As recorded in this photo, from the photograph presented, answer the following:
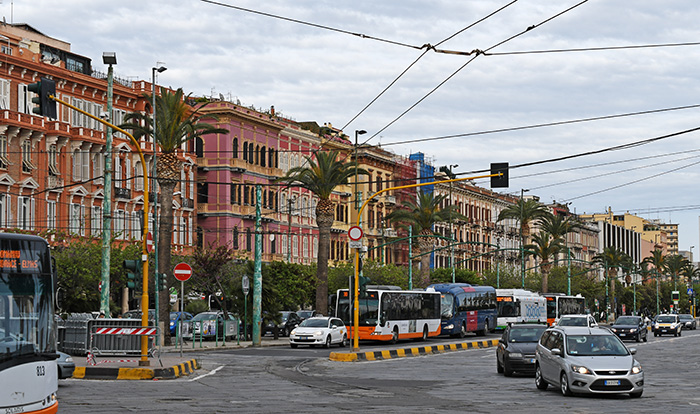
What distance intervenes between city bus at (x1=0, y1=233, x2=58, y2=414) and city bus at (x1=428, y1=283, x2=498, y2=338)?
47.3m

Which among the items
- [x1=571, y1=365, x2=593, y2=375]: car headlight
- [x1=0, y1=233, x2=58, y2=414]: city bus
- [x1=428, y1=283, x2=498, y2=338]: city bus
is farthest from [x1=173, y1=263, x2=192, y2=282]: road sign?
[x1=428, y1=283, x2=498, y2=338]: city bus

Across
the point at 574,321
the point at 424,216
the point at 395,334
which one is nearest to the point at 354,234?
the point at 574,321

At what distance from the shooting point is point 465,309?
61.9 metres

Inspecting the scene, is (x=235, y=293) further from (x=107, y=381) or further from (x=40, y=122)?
(x=107, y=381)

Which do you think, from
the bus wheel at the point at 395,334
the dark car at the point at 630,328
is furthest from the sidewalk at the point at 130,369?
the dark car at the point at 630,328

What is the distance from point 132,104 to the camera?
230 ft

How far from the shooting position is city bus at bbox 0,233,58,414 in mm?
12305

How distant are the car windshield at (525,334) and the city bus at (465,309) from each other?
98.1 ft

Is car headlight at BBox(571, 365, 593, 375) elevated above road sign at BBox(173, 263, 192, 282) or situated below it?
below

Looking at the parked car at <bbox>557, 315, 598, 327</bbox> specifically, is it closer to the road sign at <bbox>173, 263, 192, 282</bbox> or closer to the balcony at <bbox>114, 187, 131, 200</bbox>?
the road sign at <bbox>173, 263, 192, 282</bbox>

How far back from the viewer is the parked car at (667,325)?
72.9m

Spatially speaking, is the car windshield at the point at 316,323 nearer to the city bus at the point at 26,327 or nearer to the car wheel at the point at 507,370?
the car wheel at the point at 507,370

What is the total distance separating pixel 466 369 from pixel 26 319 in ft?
69.5

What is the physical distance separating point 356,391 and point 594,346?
5.31m
